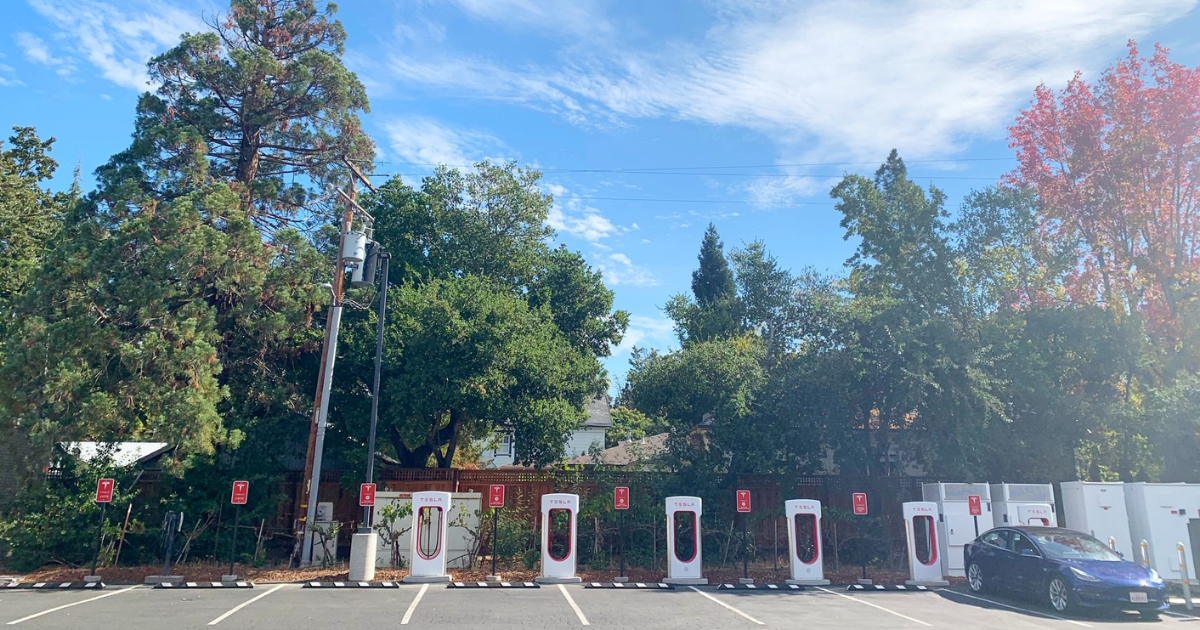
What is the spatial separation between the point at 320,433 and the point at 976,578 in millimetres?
13746

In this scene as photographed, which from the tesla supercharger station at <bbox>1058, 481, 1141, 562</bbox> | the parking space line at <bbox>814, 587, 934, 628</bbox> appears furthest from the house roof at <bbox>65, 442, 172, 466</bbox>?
the tesla supercharger station at <bbox>1058, 481, 1141, 562</bbox>

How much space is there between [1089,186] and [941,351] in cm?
868

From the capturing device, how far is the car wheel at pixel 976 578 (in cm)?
1377

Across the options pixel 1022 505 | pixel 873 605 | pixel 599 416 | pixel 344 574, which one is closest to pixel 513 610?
pixel 344 574

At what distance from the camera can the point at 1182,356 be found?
64.4 feet

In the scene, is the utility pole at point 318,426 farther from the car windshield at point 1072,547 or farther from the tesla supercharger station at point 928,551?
the car windshield at point 1072,547

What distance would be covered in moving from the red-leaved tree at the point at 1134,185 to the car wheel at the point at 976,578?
1074cm

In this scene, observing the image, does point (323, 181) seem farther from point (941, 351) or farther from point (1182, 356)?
point (1182, 356)

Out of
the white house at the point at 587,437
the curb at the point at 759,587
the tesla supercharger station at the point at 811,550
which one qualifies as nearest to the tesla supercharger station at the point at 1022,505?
the tesla supercharger station at the point at 811,550

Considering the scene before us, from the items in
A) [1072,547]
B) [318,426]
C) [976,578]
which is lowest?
[976,578]

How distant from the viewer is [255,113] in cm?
1828

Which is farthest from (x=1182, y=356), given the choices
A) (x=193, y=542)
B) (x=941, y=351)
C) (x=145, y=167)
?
(x=145, y=167)

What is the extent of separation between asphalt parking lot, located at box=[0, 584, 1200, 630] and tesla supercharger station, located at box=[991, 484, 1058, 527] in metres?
2.96

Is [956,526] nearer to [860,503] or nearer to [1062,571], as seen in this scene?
[860,503]
